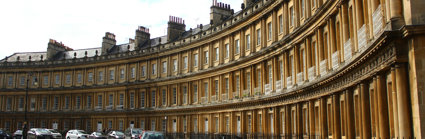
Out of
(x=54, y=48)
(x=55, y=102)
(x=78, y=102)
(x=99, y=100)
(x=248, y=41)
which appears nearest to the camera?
(x=248, y=41)

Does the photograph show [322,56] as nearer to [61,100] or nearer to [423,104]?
[423,104]

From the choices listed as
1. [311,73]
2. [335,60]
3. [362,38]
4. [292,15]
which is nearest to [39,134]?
[292,15]

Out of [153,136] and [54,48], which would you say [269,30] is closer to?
[153,136]

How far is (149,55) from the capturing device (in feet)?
168

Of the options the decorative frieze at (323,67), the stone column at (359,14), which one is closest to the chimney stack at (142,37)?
the decorative frieze at (323,67)

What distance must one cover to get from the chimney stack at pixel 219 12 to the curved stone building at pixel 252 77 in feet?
0.46

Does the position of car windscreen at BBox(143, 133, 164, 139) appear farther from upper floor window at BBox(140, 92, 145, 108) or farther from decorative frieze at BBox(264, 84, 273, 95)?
upper floor window at BBox(140, 92, 145, 108)

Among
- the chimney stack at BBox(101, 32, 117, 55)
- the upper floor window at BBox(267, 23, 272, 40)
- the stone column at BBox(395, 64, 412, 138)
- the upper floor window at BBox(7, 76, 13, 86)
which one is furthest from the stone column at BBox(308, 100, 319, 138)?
the upper floor window at BBox(7, 76, 13, 86)

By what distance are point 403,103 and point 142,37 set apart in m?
44.7

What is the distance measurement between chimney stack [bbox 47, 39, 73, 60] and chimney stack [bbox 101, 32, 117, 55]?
947 centimetres

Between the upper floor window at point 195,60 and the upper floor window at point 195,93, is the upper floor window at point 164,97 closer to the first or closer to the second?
the upper floor window at point 195,93

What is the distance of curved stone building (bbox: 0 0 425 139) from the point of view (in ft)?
49.2

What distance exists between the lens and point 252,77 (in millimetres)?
35375

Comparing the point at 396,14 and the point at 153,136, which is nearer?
the point at 396,14
